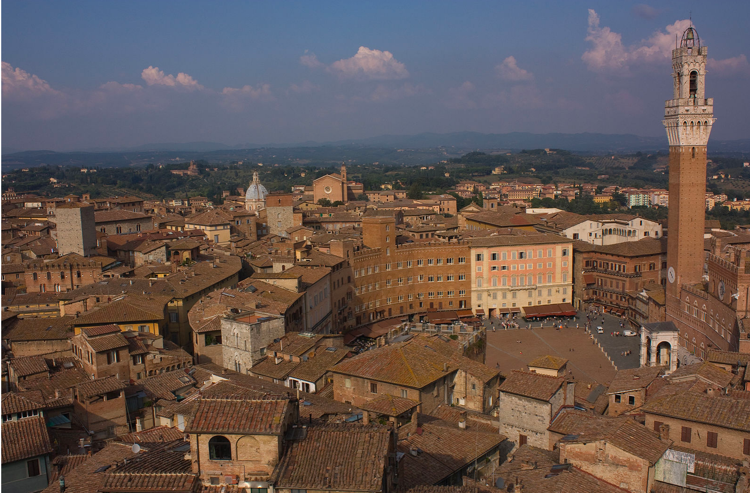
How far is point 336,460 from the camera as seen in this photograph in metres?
10.1

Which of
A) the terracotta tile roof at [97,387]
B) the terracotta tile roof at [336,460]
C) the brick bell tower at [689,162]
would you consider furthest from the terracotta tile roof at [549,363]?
the brick bell tower at [689,162]

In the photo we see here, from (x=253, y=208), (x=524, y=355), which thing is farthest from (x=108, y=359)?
(x=253, y=208)

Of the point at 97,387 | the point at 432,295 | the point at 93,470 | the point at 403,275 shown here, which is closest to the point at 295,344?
the point at 97,387

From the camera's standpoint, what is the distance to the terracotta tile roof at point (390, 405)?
2033cm

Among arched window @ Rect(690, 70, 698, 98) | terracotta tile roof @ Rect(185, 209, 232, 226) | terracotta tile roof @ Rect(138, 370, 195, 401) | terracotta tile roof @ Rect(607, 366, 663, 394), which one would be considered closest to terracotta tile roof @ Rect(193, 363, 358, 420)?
terracotta tile roof @ Rect(138, 370, 195, 401)

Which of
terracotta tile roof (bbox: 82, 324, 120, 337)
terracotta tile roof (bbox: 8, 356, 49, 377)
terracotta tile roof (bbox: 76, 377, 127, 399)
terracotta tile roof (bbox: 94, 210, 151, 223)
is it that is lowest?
terracotta tile roof (bbox: 8, 356, 49, 377)

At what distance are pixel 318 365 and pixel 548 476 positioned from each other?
40.8 ft

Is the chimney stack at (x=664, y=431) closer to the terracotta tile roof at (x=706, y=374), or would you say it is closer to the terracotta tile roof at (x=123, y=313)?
the terracotta tile roof at (x=706, y=374)

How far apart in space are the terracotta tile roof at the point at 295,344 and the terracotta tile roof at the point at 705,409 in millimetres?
13244

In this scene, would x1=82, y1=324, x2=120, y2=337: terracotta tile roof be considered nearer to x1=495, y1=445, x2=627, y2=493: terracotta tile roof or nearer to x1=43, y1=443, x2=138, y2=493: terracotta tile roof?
x1=43, y1=443, x2=138, y2=493: terracotta tile roof

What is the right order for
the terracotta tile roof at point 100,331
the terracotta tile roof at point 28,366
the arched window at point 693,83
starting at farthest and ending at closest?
the arched window at point 693,83, the terracotta tile roof at point 100,331, the terracotta tile roof at point 28,366

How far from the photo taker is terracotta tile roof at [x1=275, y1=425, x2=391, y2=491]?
32.1 feet

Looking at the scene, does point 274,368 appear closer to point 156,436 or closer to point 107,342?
point 107,342

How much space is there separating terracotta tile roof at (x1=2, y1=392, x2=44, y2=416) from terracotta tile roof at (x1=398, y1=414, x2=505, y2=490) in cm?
890
